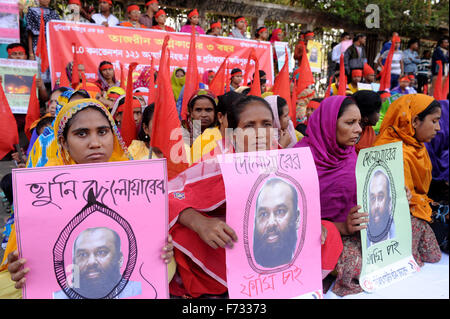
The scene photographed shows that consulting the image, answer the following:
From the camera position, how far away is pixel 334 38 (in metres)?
9.51

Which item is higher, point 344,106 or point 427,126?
point 344,106

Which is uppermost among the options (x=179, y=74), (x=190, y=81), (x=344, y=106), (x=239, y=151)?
(x=179, y=74)

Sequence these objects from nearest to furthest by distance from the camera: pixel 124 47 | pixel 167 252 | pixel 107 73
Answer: pixel 167 252 < pixel 107 73 < pixel 124 47

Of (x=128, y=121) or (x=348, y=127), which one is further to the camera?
(x=128, y=121)

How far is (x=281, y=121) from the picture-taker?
259 centimetres

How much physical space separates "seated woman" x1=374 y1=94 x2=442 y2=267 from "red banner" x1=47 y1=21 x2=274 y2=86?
4160 mm

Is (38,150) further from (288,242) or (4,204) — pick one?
(288,242)

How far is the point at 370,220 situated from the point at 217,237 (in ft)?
2.65

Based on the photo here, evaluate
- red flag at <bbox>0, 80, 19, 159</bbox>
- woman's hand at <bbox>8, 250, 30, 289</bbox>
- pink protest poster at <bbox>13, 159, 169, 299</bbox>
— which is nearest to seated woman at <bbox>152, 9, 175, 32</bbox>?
red flag at <bbox>0, 80, 19, 159</bbox>

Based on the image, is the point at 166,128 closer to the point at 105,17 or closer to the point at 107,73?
the point at 107,73

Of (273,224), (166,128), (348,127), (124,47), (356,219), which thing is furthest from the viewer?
(124,47)

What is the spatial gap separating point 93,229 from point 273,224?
0.67 meters

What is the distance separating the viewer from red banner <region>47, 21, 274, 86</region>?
17.2 ft

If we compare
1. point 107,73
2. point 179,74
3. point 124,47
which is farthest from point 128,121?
point 124,47
